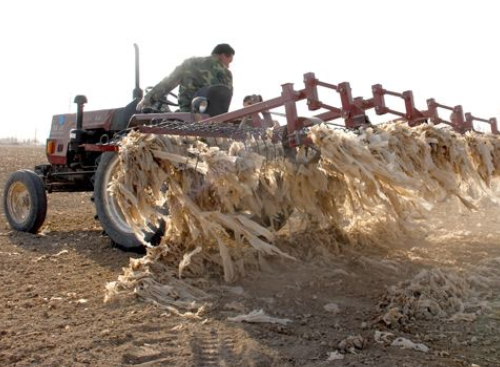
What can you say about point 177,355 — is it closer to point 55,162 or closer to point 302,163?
point 302,163

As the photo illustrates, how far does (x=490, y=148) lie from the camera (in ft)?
17.5

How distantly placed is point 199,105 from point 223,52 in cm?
137

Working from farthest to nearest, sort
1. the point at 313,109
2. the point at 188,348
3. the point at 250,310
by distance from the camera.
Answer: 1. the point at 313,109
2. the point at 250,310
3. the point at 188,348

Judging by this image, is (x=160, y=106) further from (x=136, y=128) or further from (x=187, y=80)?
(x=136, y=128)

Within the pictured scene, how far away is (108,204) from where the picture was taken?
539cm

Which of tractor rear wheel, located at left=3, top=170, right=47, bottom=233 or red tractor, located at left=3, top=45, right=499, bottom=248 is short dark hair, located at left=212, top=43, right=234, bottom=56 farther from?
tractor rear wheel, located at left=3, top=170, right=47, bottom=233

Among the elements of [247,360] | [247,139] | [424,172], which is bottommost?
[247,360]

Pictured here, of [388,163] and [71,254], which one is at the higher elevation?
[388,163]

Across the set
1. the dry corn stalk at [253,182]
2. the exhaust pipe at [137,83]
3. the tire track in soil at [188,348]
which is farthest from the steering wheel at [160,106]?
the tire track in soil at [188,348]

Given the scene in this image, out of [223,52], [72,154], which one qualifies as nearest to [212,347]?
[223,52]

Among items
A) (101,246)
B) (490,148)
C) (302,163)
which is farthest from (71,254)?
(490,148)

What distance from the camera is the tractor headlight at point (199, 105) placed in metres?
5.43

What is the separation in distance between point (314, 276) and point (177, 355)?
1526 millimetres

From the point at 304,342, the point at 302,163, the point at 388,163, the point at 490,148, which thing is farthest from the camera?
the point at 490,148
